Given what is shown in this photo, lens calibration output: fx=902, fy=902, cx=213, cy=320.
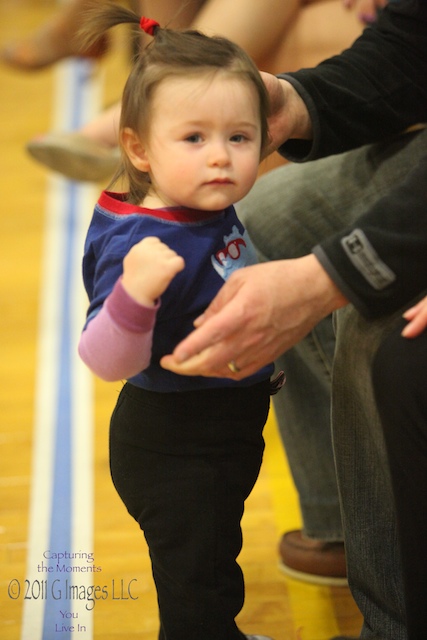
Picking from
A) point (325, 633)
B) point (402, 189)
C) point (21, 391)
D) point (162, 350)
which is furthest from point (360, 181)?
point (21, 391)

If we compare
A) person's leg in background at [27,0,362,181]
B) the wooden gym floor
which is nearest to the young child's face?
person's leg in background at [27,0,362,181]

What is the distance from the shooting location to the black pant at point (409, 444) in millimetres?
852

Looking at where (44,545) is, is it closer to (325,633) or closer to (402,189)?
(325,633)

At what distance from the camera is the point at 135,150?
0.90 m

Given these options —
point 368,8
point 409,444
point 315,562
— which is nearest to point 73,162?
point 368,8

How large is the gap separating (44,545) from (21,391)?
1.76 ft

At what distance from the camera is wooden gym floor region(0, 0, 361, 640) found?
3.94 feet

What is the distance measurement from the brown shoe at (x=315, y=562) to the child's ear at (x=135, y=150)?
2.17 feet

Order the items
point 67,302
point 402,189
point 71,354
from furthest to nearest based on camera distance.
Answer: point 67,302 < point 71,354 < point 402,189

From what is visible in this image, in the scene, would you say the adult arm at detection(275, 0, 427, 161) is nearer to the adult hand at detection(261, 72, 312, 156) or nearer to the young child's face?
the adult hand at detection(261, 72, 312, 156)

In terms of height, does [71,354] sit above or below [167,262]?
below

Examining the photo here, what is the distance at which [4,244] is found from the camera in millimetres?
2426

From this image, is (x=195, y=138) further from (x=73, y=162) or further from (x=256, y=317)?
(x=73, y=162)

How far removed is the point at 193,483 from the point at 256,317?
0.60ft
